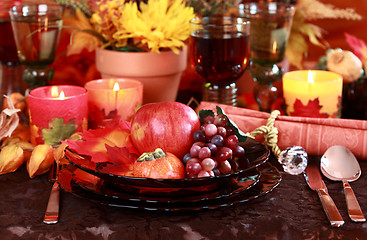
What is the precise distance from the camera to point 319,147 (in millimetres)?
758

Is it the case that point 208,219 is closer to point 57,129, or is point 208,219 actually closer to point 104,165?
point 104,165

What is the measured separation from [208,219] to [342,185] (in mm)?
217

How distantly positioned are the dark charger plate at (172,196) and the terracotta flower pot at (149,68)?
38 centimetres

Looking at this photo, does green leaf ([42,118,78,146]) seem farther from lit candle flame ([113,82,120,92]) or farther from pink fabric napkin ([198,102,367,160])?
pink fabric napkin ([198,102,367,160])

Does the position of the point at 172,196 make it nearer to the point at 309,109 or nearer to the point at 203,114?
the point at 203,114

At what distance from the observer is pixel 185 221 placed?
56cm

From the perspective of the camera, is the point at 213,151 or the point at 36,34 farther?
the point at 36,34

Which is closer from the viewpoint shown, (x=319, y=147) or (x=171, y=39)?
(x=319, y=147)

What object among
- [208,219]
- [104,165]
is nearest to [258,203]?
[208,219]

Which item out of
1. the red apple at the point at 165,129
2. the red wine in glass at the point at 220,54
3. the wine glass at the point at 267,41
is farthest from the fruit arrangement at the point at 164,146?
the wine glass at the point at 267,41

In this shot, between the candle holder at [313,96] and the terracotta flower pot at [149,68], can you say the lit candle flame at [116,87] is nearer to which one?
the terracotta flower pot at [149,68]

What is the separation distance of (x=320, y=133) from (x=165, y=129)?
272mm

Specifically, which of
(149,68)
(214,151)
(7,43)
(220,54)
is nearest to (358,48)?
(220,54)

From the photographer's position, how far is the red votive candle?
2.53 feet
